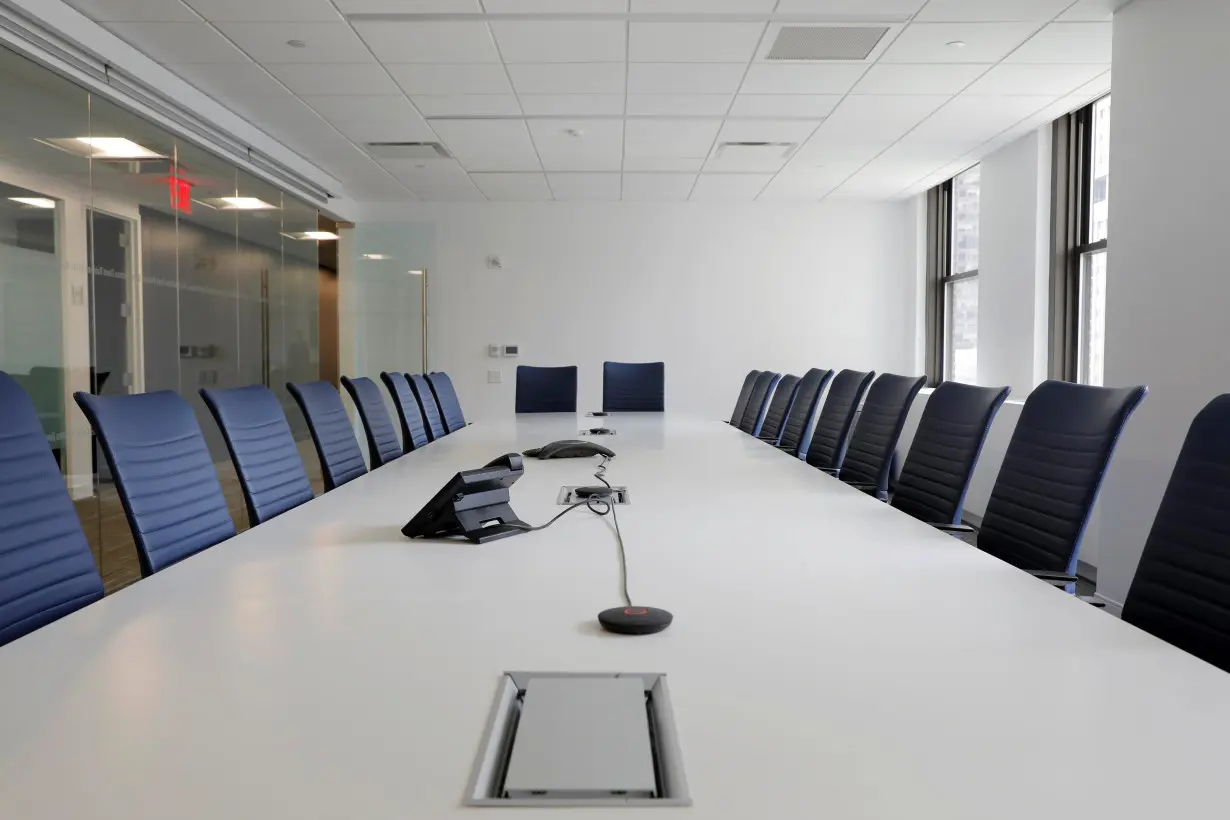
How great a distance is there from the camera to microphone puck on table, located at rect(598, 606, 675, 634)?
50.7 inches

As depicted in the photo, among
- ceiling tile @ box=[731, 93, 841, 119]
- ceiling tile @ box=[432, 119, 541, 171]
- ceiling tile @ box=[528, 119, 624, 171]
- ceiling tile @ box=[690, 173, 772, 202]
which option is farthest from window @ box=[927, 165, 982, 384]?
ceiling tile @ box=[432, 119, 541, 171]

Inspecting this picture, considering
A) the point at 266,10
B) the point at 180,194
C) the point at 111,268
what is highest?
the point at 266,10

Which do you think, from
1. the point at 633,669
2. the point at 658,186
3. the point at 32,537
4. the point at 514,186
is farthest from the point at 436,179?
the point at 633,669

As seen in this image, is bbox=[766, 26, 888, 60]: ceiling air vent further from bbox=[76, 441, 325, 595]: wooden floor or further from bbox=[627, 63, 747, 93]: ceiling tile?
bbox=[76, 441, 325, 595]: wooden floor

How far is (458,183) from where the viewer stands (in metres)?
8.38

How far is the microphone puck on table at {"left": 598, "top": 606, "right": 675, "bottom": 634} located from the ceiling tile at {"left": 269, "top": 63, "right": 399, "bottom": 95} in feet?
15.1

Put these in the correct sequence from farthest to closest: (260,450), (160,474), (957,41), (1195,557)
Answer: (957,41) < (260,450) < (160,474) < (1195,557)

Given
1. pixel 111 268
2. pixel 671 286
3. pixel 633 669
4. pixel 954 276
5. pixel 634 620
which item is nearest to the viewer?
pixel 633 669

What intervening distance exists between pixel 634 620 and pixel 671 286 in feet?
26.9

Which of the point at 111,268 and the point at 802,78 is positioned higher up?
the point at 802,78

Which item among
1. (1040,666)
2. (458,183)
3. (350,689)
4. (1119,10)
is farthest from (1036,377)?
(350,689)

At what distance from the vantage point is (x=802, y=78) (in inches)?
208

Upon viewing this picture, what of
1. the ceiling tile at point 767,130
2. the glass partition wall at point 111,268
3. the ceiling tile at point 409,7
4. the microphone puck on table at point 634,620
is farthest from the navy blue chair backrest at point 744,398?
the microphone puck on table at point 634,620

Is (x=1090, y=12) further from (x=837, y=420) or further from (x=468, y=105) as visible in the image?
(x=468, y=105)
